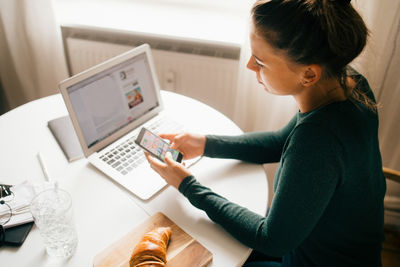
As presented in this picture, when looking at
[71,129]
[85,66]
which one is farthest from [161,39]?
[71,129]

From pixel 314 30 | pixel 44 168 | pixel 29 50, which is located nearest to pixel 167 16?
pixel 29 50

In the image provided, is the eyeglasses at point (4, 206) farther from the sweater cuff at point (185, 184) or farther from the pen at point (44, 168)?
the sweater cuff at point (185, 184)

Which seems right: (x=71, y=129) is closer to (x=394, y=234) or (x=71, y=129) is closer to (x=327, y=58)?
(x=327, y=58)

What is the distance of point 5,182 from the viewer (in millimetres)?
939

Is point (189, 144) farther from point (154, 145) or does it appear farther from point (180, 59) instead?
point (180, 59)

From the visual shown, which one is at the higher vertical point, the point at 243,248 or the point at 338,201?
the point at 338,201

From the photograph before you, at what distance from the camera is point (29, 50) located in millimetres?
1761

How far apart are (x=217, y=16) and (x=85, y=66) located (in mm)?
742

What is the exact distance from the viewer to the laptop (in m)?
0.95

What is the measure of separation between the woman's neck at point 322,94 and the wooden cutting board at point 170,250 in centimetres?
44

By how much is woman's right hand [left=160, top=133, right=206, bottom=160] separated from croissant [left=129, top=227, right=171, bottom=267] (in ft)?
1.08

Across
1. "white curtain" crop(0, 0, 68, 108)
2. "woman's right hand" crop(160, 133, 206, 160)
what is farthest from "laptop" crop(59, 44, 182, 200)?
"white curtain" crop(0, 0, 68, 108)

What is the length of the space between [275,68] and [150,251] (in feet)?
1.68

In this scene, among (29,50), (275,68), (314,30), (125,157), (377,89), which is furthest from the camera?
(29,50)
